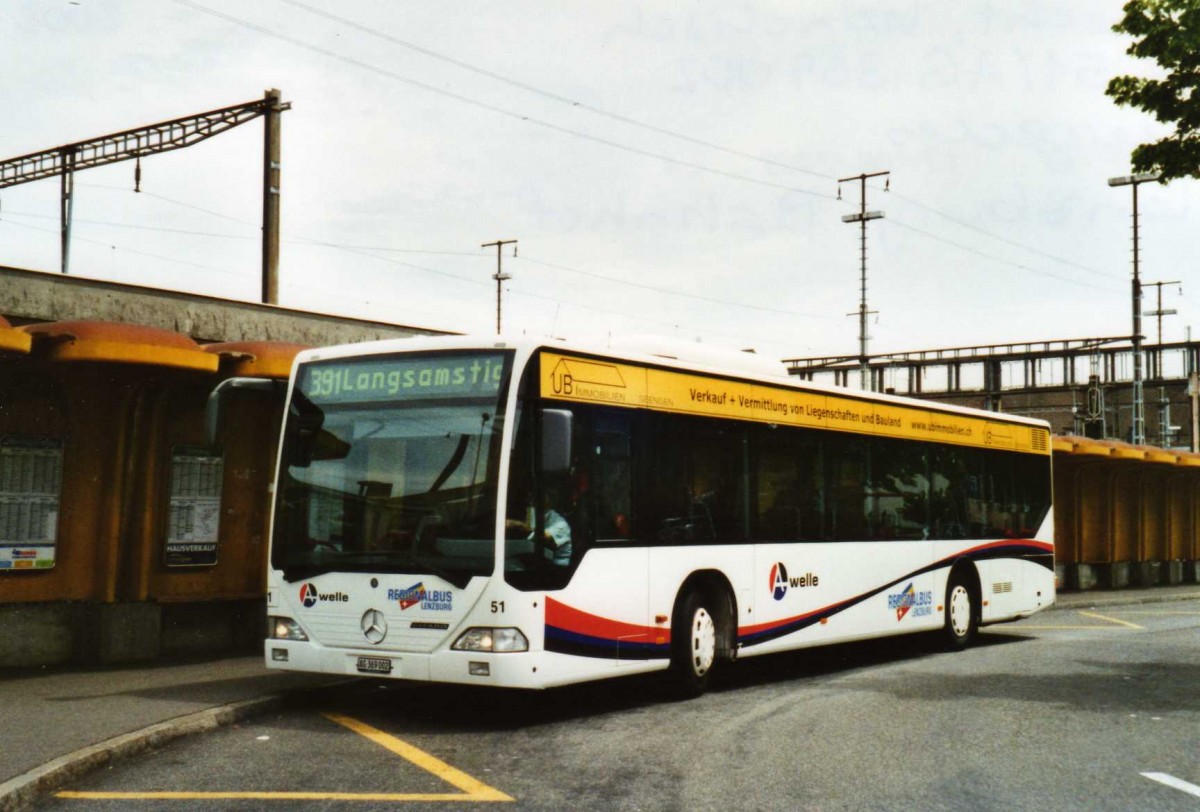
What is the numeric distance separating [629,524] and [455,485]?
69.0 inches

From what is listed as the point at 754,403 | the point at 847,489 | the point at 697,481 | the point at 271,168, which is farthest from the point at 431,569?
the point at 271,168

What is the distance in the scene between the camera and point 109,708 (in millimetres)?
9898

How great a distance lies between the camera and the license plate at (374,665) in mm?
9859

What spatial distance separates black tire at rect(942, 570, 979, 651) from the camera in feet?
53.4

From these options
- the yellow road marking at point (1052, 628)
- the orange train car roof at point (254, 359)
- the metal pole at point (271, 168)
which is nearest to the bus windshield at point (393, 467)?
the orange train car roof at point (254, 359)

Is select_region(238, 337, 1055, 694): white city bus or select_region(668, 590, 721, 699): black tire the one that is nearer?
select_region(238, 337, 1055, 694): white city bus

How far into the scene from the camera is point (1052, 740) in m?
9.28

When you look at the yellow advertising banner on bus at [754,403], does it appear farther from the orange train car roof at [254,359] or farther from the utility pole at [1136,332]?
the utility pole at [1136,332]

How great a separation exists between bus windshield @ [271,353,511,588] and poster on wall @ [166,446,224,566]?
391cm

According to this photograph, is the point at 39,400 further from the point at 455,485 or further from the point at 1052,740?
the point at 1052,740

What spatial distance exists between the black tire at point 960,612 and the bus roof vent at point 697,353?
14.3 ft

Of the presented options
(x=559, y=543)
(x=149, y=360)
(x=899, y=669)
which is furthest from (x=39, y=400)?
(x=899, y=669)

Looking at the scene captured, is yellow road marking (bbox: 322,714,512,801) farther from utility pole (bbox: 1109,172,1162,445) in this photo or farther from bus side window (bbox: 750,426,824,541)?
utility pole (bbox: 1109,172,1162,445)

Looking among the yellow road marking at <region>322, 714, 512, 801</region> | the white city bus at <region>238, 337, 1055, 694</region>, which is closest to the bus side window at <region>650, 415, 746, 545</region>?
the white city bus at <region>238, 337, 1055, 694</region>
